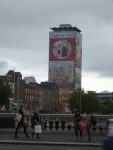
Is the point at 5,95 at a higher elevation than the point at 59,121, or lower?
higher

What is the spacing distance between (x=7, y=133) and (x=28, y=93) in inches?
6067

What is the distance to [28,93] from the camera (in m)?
185

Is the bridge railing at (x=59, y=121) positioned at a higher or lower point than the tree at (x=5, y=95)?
lower

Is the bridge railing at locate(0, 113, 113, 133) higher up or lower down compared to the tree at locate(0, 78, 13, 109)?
lower down

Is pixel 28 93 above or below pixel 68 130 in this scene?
above

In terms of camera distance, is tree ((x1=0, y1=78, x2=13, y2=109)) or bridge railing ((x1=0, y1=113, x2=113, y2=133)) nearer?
bridge railing ((x1=0, y1=113, x2=113, y2=133))

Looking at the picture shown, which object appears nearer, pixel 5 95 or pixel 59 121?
pixel 59 121

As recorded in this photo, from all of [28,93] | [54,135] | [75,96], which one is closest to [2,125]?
[54,135]

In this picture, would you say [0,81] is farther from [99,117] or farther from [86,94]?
[99,117]

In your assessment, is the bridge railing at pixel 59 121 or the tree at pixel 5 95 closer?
the bridge railing at pixel 59 121

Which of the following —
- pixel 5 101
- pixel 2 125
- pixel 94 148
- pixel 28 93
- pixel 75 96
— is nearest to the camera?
pixel 94 148

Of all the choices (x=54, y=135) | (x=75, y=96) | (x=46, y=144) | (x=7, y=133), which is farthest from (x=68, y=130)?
(x=75, y=96)

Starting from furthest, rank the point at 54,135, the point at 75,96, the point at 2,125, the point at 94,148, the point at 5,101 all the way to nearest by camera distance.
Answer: the point at 75,96 → the point at 5,101 → the point at 2,125 → the point at 54,135 → the point at 94,148

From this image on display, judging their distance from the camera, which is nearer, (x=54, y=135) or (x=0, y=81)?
(x=54, y=135)
